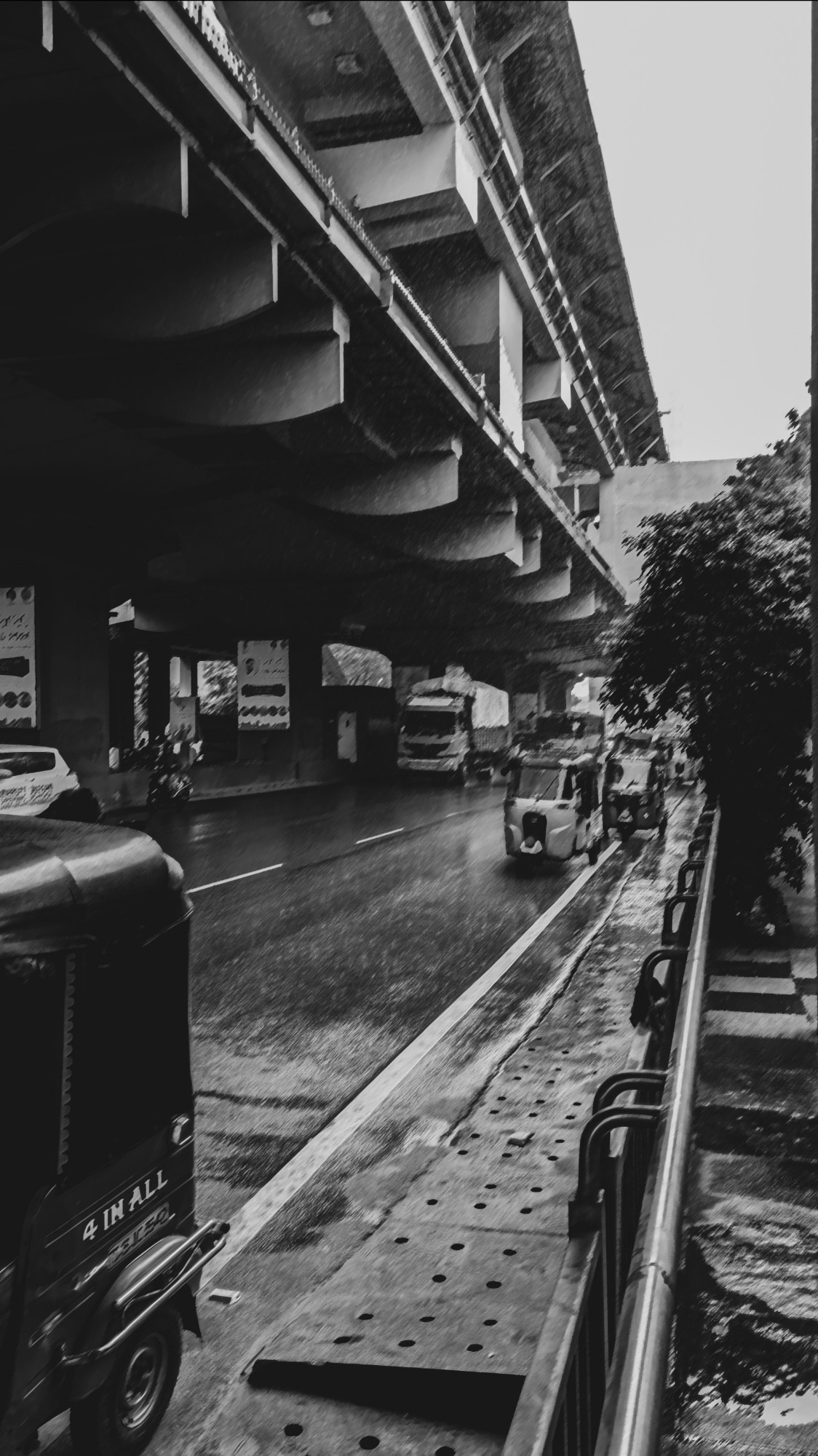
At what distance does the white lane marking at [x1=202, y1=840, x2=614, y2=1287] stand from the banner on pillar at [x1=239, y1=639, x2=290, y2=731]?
30245mm

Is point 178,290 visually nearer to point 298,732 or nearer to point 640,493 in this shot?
point 298,732

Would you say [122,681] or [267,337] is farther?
[122,681]

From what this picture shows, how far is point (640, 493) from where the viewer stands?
7094 centimetres

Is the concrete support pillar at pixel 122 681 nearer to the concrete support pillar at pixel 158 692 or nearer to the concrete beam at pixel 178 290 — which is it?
the concrete support pillar at pixel 158 692

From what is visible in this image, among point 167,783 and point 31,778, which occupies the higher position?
point 31,778

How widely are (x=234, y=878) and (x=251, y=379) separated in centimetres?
Answer: 782

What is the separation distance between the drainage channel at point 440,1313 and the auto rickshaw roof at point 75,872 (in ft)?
5.58

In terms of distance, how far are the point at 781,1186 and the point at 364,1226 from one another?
1.91 m

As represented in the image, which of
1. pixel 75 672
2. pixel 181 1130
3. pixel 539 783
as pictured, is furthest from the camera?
pixel 75 672

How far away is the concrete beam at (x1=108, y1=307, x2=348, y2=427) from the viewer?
59.4 feet

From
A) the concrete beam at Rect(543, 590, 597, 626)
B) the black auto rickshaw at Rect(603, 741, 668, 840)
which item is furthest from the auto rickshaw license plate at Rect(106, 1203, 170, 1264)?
the concrete beam at Rect(543, 590, 597, 626)

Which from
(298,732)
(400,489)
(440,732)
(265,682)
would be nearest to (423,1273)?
(400,489)

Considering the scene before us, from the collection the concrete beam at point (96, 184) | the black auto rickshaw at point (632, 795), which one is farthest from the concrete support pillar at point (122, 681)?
the concrete beam at point (96, 184)

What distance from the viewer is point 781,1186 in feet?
18.0
